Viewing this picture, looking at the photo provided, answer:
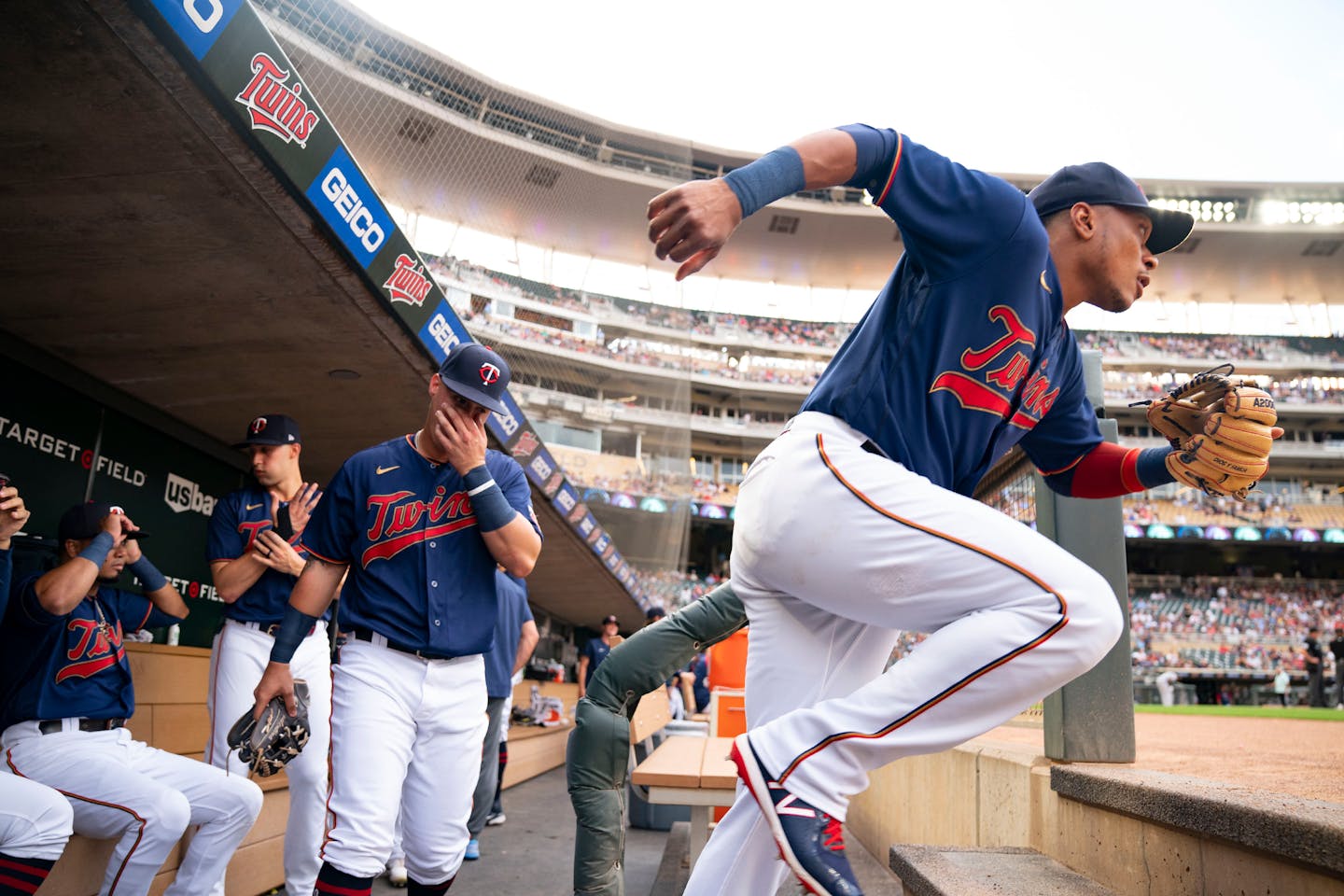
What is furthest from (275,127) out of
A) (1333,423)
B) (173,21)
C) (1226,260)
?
(1333,423)

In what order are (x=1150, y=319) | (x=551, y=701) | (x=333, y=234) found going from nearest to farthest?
(x=333, y=234)
(x=551, y=701)
(x=1150, y=319)

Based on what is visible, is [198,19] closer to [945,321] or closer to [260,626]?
[945,321]

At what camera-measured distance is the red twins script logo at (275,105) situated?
9.47 feet

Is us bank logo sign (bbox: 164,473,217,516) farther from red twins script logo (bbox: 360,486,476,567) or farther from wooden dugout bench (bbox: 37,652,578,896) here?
red twins script logo (bbox: 360,486,476,567)

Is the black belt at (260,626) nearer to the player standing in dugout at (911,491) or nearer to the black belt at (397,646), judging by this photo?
the black belt at (397,646)

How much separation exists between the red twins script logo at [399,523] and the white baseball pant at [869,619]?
1399 millimetres

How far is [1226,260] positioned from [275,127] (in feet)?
181

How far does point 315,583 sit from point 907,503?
2.07 m

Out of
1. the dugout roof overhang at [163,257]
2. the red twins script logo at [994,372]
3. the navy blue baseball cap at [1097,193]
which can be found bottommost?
the red twins script logo at [994,372]

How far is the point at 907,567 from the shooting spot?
60.9 inches

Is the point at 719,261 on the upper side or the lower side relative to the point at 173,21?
upper

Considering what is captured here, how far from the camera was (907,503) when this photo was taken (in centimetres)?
159

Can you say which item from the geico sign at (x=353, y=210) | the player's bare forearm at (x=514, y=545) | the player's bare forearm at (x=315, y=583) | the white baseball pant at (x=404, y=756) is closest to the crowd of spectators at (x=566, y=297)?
the geico sign at (x=353, y=210)

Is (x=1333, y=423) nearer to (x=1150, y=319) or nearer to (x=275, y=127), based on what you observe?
(x=1150, y=319)
